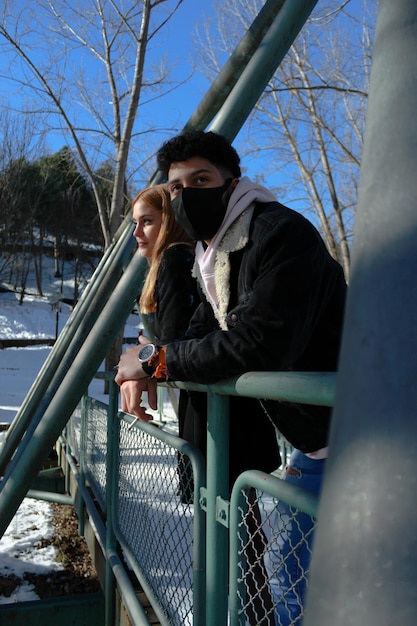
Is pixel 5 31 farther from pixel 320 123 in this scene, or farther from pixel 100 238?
pixel 100 238

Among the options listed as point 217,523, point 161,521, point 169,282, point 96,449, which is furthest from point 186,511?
point 96,449

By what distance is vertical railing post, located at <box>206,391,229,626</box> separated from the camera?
153 centimetres

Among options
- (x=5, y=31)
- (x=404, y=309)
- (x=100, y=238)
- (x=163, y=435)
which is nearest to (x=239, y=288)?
(x=163, y=435)

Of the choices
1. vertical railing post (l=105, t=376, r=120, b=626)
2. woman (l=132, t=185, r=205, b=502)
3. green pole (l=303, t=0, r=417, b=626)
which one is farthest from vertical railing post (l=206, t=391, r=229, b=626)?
vertical railing post (l=105, t=376, r=120, b=626)

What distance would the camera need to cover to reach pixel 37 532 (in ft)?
15.8

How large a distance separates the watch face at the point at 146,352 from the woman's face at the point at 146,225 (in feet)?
2.51

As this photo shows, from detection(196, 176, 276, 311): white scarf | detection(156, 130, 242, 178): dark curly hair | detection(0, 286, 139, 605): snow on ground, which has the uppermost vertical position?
detection(156, 130, 242, 178): dark curly hair

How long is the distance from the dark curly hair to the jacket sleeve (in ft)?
1.62

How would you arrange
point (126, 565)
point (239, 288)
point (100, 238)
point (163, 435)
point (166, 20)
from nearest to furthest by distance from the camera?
1. point (239, 288)
2. point (163, 435)
3. point (126, 565)
4. point (166, 20)
5. point (100, 238)

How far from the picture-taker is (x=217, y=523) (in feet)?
5.04

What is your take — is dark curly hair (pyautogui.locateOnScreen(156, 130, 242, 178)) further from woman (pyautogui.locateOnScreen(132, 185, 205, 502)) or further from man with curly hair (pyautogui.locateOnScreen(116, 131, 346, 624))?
woman (pyautogui.locateOnScreen(132, 185, 205, 502))

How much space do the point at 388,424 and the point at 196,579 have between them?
1.55 metres

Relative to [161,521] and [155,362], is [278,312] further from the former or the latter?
[161,521]

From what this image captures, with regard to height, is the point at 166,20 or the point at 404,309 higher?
the point at 166,20
